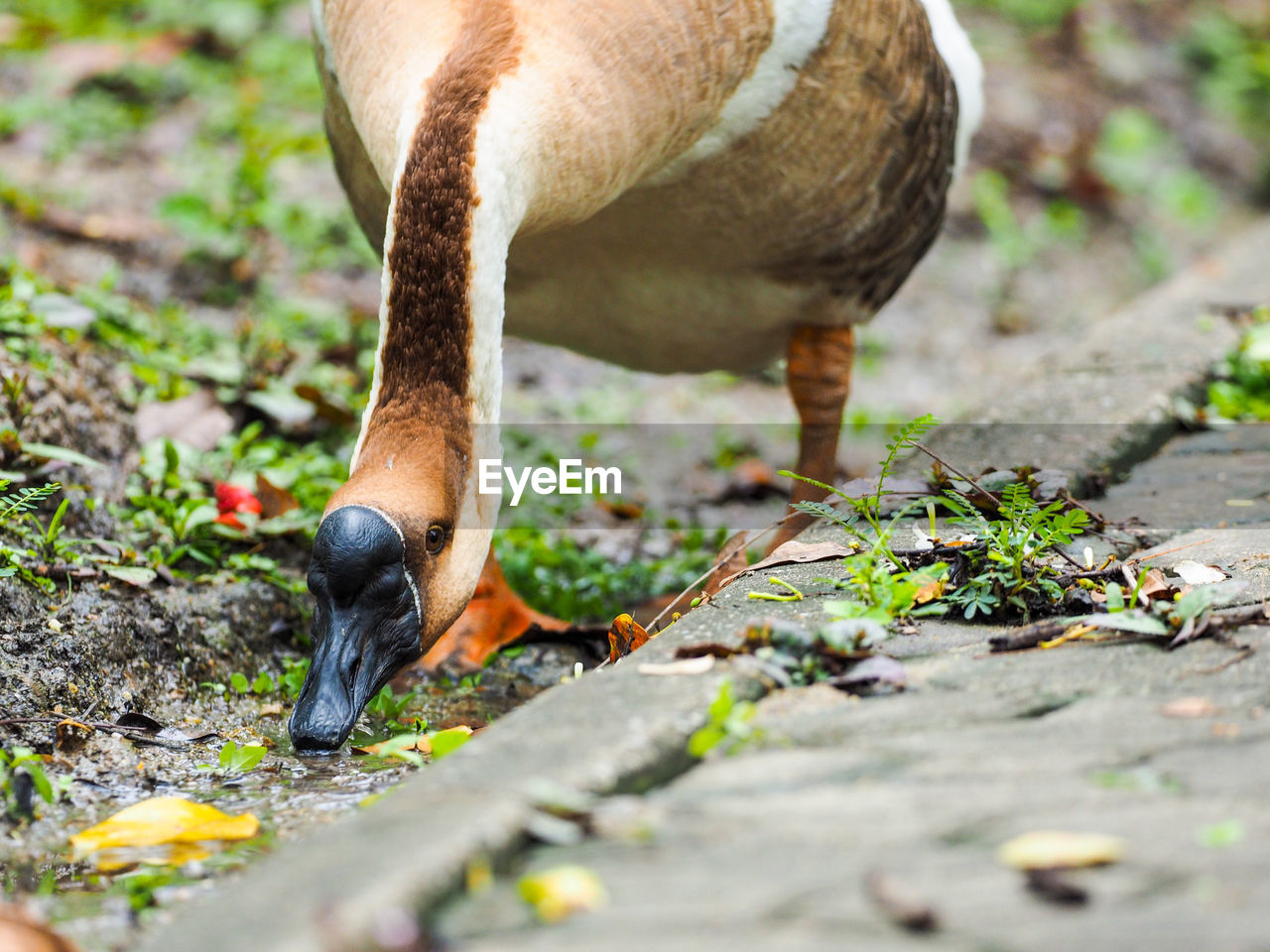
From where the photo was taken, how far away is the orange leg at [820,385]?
4426 mm

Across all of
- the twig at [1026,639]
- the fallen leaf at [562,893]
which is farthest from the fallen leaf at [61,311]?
the fallen leaf at [562,893]

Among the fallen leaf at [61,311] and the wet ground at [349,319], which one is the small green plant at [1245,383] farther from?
the fallen leaf at [61,311]

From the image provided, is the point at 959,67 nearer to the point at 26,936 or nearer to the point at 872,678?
the point at 872,678

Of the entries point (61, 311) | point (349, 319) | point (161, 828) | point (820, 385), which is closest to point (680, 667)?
point (161, 828)

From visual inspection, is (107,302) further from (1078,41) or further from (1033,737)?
(1078,41)

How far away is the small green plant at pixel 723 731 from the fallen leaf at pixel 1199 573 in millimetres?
1289

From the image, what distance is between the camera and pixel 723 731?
192cm

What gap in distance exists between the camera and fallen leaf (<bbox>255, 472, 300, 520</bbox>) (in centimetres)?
388

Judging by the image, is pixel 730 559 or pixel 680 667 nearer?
pixel 680 667

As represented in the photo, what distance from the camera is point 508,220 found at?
2777 millimetres

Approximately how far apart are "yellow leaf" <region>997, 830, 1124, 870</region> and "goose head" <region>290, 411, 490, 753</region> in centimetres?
143

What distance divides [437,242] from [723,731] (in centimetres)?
123

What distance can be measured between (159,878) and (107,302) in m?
3.47

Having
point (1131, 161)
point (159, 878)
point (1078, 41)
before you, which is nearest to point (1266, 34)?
point (1078, 41)
